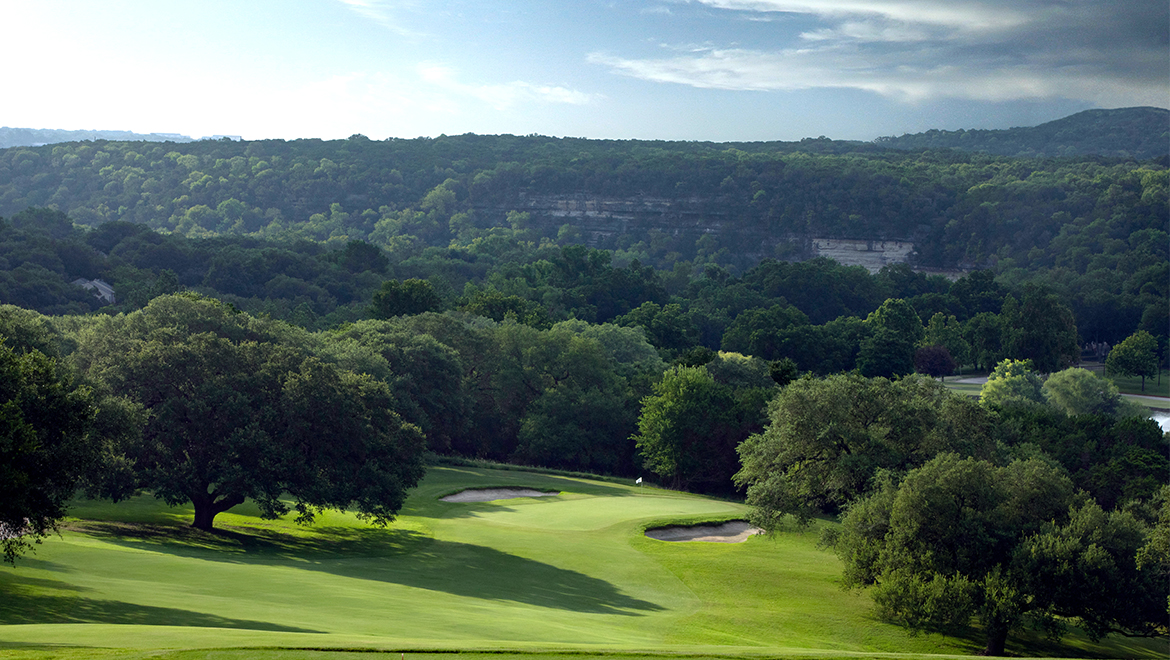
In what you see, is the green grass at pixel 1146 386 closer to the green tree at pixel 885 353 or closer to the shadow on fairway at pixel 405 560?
the green tree at pixel 885 353

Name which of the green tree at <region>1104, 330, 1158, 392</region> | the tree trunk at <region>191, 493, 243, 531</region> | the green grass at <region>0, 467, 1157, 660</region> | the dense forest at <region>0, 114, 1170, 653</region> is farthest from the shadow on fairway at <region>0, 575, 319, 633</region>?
the green tree at <region>1104, 330, 1158, 392</region>

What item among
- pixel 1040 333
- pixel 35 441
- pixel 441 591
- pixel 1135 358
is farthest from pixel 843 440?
pixel 1040 333

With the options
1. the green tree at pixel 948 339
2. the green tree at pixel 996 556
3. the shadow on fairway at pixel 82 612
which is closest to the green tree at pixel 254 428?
the shadow on fairway at pixel 82 612

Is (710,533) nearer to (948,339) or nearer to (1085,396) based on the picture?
(1085,396)

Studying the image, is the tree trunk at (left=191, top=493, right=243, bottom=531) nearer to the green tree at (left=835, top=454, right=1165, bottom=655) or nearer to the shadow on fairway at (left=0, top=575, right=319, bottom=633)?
the shadow on fairway at (left=0, top=575, right=319, bottom=633)

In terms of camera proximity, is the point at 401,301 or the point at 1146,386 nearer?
the point at 401,301
